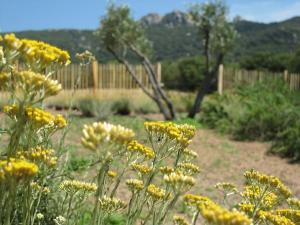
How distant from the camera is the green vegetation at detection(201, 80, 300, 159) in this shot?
1196 centimetres

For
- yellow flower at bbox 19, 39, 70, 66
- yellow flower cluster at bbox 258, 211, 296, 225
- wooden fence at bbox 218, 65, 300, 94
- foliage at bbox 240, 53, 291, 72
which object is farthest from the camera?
foliage at bbox 240, 53, 291, 72

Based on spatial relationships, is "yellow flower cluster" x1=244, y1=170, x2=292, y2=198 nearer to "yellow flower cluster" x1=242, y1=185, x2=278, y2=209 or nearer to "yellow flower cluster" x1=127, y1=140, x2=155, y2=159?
"yellow flower cluster" x1=242, y1=185, x2=278, y2=209

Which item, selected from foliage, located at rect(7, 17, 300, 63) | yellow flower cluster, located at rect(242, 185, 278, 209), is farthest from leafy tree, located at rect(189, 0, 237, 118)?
foliage, located at rect(7, 17, 300, 63)

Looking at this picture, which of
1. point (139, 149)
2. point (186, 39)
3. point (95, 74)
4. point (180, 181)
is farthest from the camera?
point (186, 39)

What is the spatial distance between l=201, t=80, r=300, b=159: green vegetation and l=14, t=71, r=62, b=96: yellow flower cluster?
9.77m

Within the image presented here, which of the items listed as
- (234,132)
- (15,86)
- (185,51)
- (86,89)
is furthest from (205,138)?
(185,51)

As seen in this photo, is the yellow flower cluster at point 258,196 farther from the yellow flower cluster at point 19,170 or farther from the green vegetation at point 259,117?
the green vegetation at point 259,117

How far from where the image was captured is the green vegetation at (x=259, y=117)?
1196 cm

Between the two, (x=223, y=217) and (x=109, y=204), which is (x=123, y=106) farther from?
(x=223, y=217)

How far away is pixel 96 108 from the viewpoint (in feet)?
60.1

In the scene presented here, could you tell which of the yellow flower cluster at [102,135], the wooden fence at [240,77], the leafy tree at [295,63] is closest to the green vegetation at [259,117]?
the wooden fence at [240,77]

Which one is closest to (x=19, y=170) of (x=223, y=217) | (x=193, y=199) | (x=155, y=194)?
(x=223, y=217)

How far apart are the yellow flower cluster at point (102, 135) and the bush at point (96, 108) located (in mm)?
16179

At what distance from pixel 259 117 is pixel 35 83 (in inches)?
498
